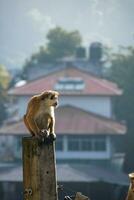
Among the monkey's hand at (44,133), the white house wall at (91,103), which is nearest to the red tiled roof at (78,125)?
the white house wall at (91,103)

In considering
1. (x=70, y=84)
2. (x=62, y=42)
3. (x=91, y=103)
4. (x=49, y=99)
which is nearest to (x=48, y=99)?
(x=49, y=99)

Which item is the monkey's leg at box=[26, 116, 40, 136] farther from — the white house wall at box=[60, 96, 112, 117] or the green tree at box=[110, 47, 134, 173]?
the white house wall at box=[60, 96, 112, 117]

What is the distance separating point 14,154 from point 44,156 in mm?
54730

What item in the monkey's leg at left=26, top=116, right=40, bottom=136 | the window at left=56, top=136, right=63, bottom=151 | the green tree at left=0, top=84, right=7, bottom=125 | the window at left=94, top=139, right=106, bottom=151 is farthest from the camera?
the green tree at left=0, top=84, right=7, bottom=125

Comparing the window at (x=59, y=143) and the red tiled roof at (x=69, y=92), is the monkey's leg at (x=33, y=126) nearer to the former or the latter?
the window at (x=59, y=143)

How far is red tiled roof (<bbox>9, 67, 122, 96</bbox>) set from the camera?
73625mm

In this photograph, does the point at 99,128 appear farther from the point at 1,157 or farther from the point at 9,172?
the point at 9,172

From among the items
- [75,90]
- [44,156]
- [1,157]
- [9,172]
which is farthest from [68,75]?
[44,156]

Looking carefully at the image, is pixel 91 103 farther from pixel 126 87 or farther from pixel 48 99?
pixel 48 99

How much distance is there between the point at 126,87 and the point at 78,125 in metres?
17.8

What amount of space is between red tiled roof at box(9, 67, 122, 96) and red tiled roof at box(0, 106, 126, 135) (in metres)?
3.60

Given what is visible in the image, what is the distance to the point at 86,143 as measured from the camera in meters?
65.2

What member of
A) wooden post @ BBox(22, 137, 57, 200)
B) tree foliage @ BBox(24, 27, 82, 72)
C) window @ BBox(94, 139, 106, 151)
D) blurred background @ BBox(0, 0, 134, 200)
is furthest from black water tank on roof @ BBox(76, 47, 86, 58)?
wooden post @ BBox(22, 137, 57, 200)

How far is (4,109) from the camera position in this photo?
292ft
